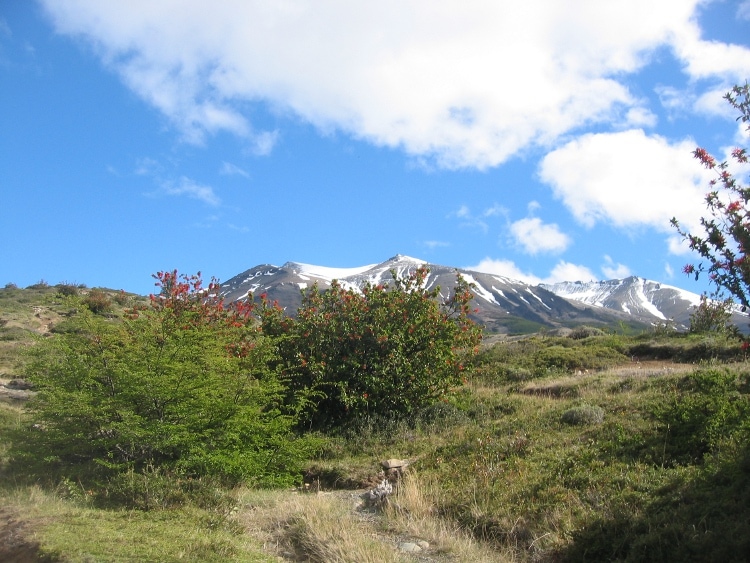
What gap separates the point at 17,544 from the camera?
570 cm

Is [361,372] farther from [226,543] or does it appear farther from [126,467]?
[226,543]

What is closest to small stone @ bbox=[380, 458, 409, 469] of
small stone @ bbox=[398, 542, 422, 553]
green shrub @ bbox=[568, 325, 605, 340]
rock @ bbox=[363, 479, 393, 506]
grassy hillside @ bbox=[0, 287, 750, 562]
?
grassy hillside @ bbox=[0, 287, 750, 562]

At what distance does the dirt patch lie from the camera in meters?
5.36

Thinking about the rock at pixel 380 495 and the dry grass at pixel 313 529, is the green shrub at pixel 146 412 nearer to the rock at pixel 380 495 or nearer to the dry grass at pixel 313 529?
the dry grass at pixel 313 529

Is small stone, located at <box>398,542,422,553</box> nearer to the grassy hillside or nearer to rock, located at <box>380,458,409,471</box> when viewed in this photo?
the grassy hillside

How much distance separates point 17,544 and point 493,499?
5618mm

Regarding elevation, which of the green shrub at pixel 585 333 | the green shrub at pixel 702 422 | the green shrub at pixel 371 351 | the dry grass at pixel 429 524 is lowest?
the dry grass at pixel 429 524

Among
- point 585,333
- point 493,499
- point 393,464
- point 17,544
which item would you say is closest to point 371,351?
point 393,464

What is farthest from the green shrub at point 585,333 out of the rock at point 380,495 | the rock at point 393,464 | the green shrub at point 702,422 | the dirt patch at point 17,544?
the dirt patch at point 17,544

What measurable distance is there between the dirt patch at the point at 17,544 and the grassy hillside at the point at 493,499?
0.02 metres

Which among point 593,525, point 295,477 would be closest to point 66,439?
point 295,477

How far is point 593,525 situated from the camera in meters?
6.71

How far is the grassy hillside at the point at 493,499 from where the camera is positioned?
19.7 feet

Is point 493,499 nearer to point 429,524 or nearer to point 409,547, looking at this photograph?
point 429,524
